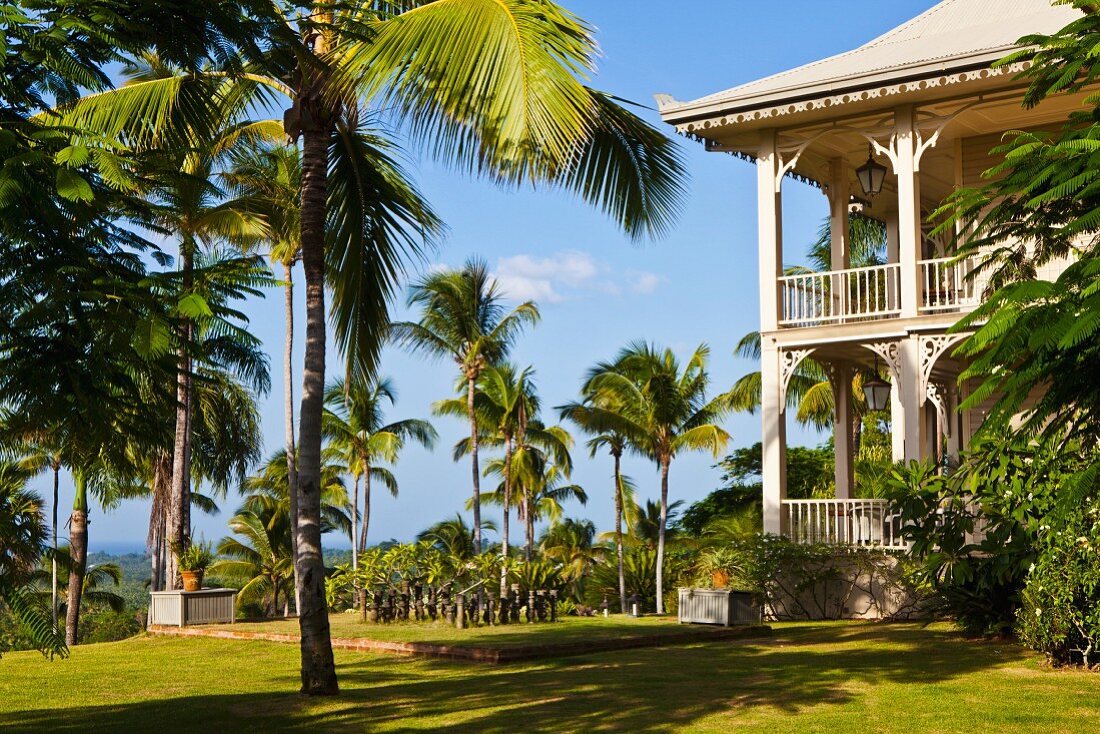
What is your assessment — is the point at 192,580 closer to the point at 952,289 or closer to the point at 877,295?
the point at 877,295

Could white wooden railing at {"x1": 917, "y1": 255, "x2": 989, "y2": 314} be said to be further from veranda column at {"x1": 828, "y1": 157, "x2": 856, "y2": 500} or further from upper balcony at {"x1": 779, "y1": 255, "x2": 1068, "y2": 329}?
veranda column at {"x1": 828, "y1": 157, "x2": 856, "y2": 500}

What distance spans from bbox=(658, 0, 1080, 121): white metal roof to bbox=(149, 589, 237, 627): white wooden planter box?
10.8 metres

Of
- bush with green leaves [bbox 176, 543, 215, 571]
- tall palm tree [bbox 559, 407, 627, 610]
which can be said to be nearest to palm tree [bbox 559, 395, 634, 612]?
tall palm tree [bbox 559, 407, 627, 610]

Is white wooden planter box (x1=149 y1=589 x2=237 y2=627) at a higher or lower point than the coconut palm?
lower

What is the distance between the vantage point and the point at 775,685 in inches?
442

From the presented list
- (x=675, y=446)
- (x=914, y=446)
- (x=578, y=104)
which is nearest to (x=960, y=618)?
(x=914, y=446)

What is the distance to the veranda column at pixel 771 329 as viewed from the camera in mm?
18938

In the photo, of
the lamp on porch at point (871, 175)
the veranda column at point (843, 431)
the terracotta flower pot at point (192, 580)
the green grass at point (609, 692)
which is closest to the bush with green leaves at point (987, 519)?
the green grass at point (609, 692)

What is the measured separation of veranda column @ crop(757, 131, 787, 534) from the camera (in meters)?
18.9

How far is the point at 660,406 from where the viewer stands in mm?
35000

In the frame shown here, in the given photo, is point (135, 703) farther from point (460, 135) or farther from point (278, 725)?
point (460, 135)

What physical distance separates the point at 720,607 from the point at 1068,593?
6348 mm

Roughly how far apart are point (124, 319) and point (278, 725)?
4319 millimetres

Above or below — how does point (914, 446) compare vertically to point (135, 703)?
above
